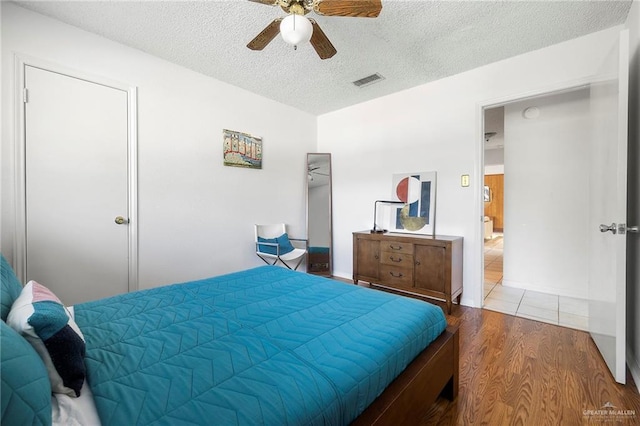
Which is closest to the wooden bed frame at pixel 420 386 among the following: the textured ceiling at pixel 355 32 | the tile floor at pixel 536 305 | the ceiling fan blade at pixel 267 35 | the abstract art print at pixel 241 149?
the tile floor at pixel 536 305

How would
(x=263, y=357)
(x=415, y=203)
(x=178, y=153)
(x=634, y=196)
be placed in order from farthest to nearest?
(x=415, y=203) → (x=178, y=153) → (x=634, y=196) → (x=263, y=357)

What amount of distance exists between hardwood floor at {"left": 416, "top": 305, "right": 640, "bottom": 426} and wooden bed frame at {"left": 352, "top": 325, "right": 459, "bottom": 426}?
14cm

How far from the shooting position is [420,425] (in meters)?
1.40

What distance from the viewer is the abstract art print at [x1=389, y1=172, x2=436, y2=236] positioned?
328 cm

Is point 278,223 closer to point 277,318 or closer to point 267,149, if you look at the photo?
point 267,149

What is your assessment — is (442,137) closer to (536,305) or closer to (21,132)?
(536,305)

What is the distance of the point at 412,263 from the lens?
3035mm

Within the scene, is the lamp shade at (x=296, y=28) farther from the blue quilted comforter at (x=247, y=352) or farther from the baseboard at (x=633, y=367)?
the baseboard at (x=633, y=367)

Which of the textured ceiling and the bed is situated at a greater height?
the textured ceiling

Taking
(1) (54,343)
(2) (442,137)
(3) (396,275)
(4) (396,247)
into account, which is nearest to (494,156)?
(2) (442,137)

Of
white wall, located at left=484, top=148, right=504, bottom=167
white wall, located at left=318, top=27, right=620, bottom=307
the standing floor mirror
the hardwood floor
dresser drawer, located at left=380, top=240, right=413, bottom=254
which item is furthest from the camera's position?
white wall, located at left=484, top=148, right=504, bottom=167

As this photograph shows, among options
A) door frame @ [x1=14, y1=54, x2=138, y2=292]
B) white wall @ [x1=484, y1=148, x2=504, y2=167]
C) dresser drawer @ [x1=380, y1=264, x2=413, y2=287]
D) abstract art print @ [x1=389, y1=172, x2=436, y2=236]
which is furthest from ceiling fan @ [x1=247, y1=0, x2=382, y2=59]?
white wall @ [x1=484, y1=148, x2=504, y2=167]

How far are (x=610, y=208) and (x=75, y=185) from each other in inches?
156

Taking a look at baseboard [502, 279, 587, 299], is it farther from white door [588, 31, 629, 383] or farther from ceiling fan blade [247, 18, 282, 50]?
ceiling fan blade [247, 18, 282, 50]
